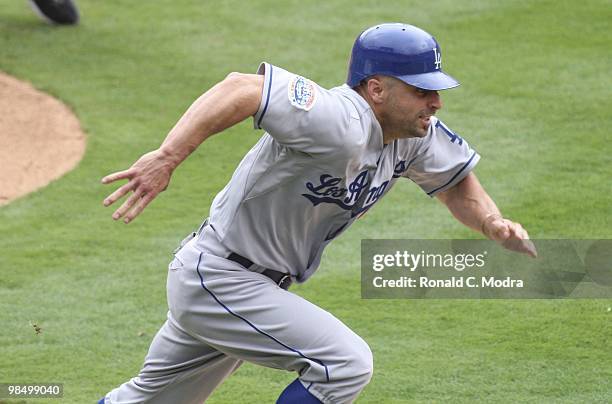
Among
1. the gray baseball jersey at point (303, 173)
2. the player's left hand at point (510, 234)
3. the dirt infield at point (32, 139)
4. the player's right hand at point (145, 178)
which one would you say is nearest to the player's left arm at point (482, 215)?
the player's left hand at point (510, 234)

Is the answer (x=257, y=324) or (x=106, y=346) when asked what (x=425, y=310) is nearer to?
(x=106, y=346)

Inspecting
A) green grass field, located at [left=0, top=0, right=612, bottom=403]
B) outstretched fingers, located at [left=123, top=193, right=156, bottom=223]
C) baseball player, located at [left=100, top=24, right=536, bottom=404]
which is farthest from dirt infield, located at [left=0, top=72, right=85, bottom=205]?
outstretched fingers, located at [left=123, top=193, right=156, bottom=223]

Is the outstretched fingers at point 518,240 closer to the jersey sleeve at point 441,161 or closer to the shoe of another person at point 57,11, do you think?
the jersey sleeve at point 441,161

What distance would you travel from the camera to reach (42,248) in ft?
23.8

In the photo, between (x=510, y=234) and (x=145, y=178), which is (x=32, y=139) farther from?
(x=145, y=178)

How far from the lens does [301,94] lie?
3990 mm

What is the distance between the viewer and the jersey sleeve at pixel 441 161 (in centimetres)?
472

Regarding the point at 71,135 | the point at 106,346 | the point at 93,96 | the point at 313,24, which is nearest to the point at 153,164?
the point at 106,346

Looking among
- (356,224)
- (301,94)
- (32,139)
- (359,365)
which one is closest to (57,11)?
(32,139)

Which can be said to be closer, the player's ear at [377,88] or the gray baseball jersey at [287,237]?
the gray baseball jersey at [287,237]

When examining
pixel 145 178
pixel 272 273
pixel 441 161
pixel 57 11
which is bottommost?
pixel 57 11

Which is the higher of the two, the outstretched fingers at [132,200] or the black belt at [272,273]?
the outstretched fingers at [132,200]

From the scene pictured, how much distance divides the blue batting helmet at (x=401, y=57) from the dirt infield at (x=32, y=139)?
4.41 m

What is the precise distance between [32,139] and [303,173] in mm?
5476
